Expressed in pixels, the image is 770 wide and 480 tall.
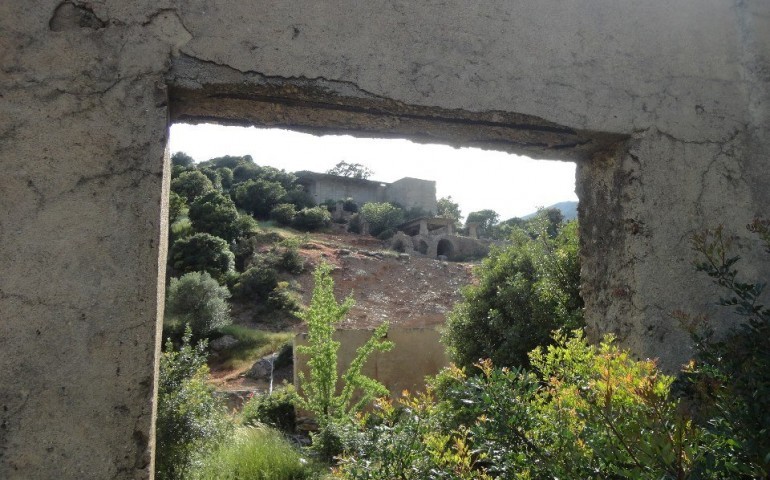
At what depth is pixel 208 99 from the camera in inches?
106

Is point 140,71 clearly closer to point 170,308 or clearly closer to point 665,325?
point 665,325

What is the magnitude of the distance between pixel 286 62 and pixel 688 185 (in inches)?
83.2

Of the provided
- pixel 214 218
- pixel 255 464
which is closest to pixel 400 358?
pixel 255 464

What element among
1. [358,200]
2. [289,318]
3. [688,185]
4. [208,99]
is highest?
[208,99]

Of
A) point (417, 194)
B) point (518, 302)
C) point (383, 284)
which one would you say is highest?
point (518, 302)

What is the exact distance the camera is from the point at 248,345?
19.0 meters

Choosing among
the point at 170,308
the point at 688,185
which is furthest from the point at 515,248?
the point at 170,308

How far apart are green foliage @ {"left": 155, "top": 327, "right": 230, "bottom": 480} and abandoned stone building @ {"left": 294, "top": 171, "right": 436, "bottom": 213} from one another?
37.8 metres

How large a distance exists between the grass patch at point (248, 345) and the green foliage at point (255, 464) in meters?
11.6

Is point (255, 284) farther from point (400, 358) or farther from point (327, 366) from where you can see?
point (327, 366)

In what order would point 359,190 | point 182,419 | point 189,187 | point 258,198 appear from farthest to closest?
point 359,190 < point 258,198 < point 189,187 < point 182,419

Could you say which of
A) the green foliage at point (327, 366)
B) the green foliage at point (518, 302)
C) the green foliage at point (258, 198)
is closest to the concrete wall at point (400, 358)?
the green foliage at point (327, 366)

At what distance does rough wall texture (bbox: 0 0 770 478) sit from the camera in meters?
2.22

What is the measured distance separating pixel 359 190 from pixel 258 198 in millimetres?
11808
